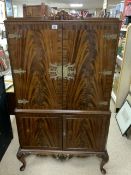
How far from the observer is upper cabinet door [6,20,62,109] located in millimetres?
1133

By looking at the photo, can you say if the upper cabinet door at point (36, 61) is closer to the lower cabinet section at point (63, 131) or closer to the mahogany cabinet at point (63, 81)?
the mahogany cabinet at point (63, 81)

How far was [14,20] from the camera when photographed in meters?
1.11

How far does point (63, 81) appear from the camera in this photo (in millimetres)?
1287

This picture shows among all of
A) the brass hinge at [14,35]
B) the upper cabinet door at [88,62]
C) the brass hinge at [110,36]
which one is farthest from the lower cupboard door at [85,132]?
the brass hinge at [14,35]

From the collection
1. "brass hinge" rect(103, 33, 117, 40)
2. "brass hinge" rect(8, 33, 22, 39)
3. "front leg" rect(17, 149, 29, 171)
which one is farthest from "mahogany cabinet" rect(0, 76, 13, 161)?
"brass hinge" rect(103, 33, 117, 40)

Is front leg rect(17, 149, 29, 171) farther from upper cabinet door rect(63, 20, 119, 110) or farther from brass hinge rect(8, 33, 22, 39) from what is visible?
brass hinge rect(8, 33, 22, 39)

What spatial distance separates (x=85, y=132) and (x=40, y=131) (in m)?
0.39

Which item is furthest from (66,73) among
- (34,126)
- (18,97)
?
(34,126)

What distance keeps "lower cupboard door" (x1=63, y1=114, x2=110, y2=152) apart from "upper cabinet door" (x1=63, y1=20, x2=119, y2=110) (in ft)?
0.34

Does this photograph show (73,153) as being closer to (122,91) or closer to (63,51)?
(63,51)

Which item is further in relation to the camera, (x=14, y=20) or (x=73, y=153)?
(x=73, y=153)

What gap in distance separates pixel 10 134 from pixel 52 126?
822 mm

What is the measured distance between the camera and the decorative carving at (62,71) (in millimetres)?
1239

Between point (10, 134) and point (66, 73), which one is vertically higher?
point (66, 73)
